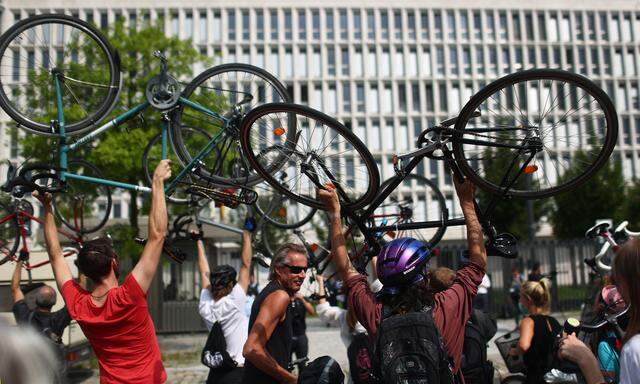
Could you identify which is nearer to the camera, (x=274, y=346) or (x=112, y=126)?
(x=274, y=346)

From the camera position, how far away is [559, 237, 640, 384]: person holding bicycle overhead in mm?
2551

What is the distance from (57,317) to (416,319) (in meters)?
6.08

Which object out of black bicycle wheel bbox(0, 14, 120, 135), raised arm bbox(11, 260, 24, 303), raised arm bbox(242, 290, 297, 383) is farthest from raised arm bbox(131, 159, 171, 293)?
raised arm bbox(11, 260, 24, 303)

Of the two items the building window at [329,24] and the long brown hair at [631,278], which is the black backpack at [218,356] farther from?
the building window at [329,24]

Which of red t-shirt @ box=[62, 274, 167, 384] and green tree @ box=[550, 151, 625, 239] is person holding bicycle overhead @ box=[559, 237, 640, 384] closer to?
red t-shirt @ box=[62, 274, 167, 384]

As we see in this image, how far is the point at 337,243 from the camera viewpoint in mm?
3373

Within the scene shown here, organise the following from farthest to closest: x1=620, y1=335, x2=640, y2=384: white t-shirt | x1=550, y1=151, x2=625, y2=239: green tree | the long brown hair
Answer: x1=550, y1=151, x2=625, y2=239: green tree, the long brown hair, x1=620, y1=335, x2=640, y2=384: white t-shirt

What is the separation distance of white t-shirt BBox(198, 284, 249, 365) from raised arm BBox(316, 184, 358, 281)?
7.85ft

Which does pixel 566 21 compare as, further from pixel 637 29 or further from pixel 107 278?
pixel 107 278

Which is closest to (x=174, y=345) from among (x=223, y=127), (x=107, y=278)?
(x=223, y=127)

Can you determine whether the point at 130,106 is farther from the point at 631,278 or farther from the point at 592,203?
the point at 592,203

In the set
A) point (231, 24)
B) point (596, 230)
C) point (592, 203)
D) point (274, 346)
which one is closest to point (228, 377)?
point (274, 346)

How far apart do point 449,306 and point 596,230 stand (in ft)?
17.0

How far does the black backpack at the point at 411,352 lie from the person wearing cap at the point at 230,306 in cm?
277
